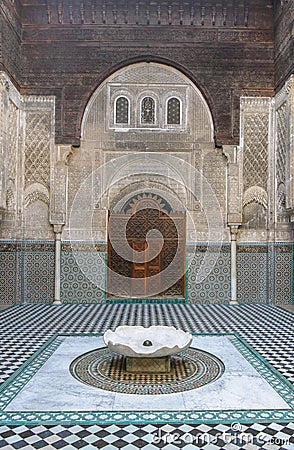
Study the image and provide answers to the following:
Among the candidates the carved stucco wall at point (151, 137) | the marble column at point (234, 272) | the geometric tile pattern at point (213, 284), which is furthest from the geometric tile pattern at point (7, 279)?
the marble column at point (234, 272)

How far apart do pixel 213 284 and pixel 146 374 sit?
3.38 metres

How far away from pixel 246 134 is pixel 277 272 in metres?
1.92

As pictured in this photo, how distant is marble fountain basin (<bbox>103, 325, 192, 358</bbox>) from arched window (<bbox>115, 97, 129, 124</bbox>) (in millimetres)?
3674

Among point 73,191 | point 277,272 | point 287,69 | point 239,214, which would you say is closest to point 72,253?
point 73,191

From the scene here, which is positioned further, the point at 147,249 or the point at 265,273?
the point at 147,249

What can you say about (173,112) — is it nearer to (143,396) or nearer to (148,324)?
(148,324)

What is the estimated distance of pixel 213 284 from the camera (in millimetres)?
6332

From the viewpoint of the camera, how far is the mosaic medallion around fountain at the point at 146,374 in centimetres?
283

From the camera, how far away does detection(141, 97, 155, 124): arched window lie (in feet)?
21.3

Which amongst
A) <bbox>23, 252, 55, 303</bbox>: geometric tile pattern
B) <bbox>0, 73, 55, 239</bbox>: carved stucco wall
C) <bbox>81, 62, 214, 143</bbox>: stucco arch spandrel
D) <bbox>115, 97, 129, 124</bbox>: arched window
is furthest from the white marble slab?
<bbox>115, 97, 129, 124</bbox>: arched window

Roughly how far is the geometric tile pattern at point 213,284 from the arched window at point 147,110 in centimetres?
209

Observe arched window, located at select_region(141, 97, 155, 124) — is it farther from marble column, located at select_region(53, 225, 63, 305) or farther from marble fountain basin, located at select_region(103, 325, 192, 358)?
marble fountain basin, located at select_region(103, 325, 192, 358)

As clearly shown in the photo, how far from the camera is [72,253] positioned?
632 centimetres

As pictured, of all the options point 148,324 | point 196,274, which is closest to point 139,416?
point 148,324
